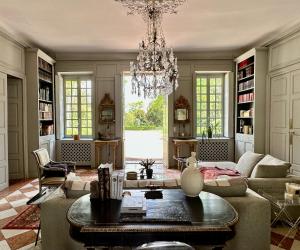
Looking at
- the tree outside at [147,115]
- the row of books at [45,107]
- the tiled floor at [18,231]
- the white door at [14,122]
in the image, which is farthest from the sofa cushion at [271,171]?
the tree outside at [147,115]

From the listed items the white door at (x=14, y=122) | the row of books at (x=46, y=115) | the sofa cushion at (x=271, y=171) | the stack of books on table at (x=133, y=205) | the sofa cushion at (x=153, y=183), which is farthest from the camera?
the row of books at (x=46, y=115)

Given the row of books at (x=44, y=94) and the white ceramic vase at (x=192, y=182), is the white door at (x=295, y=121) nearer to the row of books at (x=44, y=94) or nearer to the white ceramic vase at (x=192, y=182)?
the white ceramic vase at (x=192, y=182)

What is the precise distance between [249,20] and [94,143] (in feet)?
15.5

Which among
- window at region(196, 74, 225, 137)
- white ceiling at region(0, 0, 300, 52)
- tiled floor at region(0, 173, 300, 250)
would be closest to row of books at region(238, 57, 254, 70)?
white ceiling at region(0, 0, 300, 52)

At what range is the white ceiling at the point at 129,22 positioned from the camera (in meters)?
4.01

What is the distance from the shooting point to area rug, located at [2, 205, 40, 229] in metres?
3.42

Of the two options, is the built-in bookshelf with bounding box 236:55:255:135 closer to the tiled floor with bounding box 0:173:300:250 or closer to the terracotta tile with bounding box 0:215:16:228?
the tiled floor with bounding box 0:173:300:250

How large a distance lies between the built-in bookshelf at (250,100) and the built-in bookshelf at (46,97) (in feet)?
16.4

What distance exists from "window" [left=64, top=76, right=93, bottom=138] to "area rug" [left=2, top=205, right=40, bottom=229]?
12.5 ft

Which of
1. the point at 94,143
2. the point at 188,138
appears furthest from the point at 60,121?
the point at 188,138

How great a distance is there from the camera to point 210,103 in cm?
755

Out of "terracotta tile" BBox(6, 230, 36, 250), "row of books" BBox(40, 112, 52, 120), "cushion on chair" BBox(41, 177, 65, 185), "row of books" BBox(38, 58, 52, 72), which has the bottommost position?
"terracotta tile" BBox(6, 230, 36, 250)

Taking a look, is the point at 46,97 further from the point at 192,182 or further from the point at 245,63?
the point at 192,182

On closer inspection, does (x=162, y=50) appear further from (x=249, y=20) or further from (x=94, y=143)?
(x=94, y=143)
